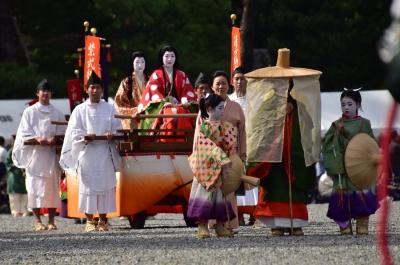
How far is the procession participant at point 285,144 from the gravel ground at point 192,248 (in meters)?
0.25

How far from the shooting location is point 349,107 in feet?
39.3

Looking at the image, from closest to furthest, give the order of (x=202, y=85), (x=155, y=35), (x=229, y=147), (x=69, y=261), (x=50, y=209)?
(x=69, y=261) → (x=229, y=147) → (x=202, y=85) → (x=50, y=209) → (x=155, y=35)

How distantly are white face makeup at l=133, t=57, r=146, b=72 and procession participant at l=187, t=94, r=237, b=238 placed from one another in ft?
14.8

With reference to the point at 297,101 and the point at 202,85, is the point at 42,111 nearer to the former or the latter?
the point at 202,85

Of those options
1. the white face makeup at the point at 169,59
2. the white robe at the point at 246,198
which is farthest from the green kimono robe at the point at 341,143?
the white face makeup at the point at 169,59

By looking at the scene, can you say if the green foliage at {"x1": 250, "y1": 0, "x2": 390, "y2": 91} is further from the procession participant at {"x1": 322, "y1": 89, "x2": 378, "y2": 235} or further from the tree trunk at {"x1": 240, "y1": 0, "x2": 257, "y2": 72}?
the procession participant at {"x1": 322, "y1": 89, "x2": 378, "y2": 235}

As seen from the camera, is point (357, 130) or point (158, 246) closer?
point (158, 246)

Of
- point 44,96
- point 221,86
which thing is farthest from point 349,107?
point 44,96

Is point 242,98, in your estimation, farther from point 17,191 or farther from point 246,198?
point 17,191

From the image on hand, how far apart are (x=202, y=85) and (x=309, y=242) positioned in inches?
142

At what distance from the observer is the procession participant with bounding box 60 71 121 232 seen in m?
14.3

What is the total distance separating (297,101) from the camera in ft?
39.3

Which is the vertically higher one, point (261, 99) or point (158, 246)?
point (261, 99)

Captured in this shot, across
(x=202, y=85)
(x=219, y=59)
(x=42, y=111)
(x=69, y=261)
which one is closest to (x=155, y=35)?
(x=219, y=59)
